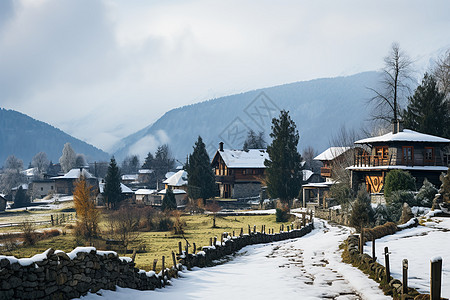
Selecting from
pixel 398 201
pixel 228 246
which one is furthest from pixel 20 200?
pixel 398 201

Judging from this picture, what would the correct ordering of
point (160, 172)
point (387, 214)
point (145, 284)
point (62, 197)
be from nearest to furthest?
point (145, 284)
point (387, 214)
point (62, 197)
point (160, 172)

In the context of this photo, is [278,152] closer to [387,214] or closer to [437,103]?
[437,103]

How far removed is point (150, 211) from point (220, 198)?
20.9m

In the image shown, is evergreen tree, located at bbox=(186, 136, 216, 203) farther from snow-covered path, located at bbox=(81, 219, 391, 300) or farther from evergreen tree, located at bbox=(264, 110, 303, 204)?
snow-covered path, located at bbox=(81, 219, 391, 300)

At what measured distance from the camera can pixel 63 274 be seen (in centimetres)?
1073

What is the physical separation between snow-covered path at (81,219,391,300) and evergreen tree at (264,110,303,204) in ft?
108

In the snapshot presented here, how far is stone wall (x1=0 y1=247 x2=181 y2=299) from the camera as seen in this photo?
959cm

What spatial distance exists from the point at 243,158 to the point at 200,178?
46.2 ft

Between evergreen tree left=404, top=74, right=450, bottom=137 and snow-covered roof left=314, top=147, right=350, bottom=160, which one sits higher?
evergreen tree left=404, top=74, right=450, bottom=137

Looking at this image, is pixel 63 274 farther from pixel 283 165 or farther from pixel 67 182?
pixel 67 182

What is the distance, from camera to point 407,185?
1387 inches

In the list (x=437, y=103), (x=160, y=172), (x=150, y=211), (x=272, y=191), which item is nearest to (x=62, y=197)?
(x=160, y=172)

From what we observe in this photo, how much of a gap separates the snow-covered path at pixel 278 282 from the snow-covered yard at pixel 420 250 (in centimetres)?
109

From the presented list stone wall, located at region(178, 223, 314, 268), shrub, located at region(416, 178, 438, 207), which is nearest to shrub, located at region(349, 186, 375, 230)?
shrub, located at region(416, 178, 438, 207)
